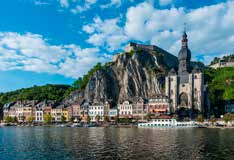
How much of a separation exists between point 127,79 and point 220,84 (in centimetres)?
4774

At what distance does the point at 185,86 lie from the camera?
127 m

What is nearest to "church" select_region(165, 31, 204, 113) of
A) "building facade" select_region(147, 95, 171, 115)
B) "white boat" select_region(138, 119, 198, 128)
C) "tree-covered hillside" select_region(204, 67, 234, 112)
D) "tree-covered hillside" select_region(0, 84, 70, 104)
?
"building facade" select_region(147, 95, 171, 115)

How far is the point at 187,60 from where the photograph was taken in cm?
12862

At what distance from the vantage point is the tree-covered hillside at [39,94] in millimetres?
161500

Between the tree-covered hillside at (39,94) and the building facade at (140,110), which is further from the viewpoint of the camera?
the tree-covered hillside at (39,94)

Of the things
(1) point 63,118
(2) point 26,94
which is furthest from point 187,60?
(2) point 26,94

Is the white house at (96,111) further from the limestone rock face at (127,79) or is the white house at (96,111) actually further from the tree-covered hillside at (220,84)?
the tree-covered hillside at (220,84)

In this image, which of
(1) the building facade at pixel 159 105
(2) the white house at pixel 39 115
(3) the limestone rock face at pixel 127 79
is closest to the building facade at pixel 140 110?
(1) the building facade at pixel 159 105

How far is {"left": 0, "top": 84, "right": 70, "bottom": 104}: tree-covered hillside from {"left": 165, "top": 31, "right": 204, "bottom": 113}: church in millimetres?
59582

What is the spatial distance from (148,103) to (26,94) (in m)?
75.1

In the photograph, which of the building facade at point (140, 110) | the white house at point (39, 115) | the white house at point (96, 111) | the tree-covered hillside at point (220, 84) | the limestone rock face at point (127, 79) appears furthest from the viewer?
the white house at point (39, 115)

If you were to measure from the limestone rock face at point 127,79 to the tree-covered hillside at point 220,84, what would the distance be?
77.2ft

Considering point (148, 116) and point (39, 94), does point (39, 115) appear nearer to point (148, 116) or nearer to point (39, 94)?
point (39, 94)

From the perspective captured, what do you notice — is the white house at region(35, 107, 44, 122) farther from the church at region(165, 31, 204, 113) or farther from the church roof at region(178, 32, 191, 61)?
the church roof at region(178, 32, 191, 61)
